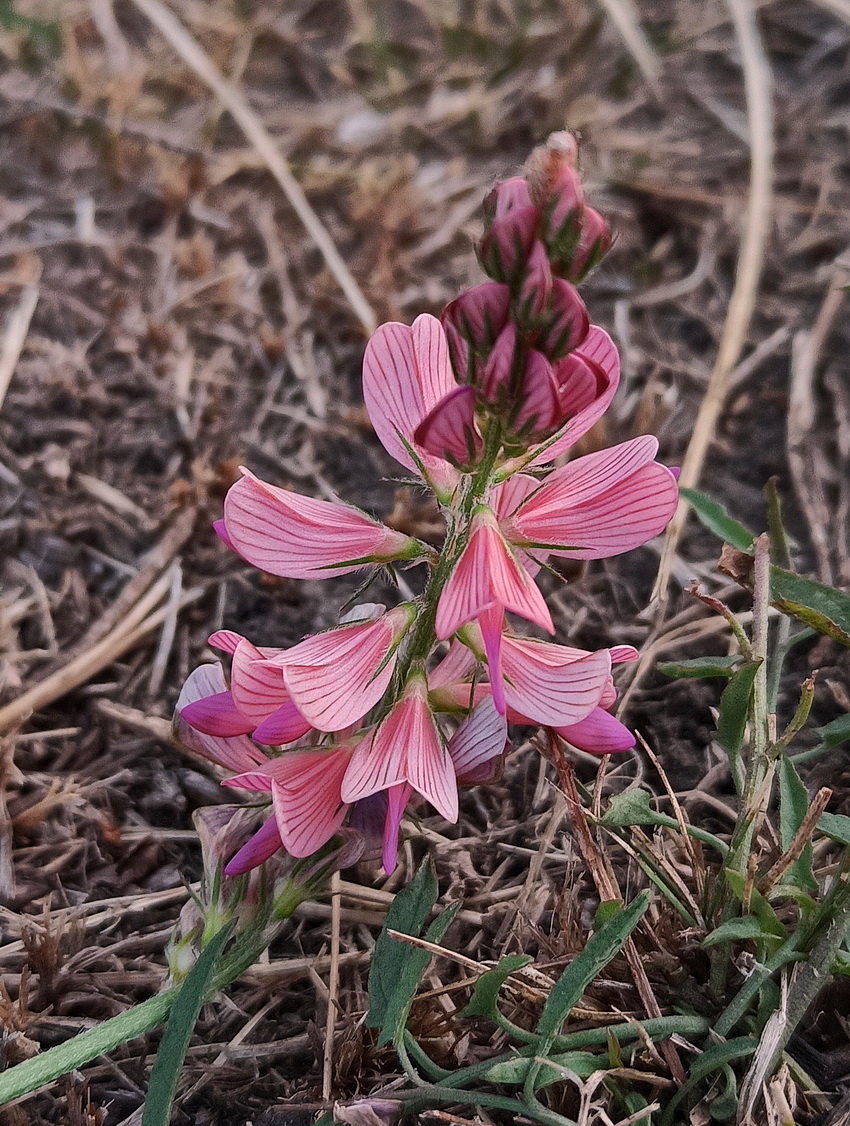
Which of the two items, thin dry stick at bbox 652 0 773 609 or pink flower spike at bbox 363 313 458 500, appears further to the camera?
thin dry stick at bbox 652 0 773 609

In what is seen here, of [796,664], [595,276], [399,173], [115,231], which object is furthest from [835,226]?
[115,231]

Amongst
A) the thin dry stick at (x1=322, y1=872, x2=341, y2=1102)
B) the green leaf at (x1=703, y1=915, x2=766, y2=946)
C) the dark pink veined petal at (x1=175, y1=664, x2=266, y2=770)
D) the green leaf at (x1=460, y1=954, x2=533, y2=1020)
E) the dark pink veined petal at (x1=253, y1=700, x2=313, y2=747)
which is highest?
the dark pink veined petal at (x1=253, y1=700, x2=313, y2=747)

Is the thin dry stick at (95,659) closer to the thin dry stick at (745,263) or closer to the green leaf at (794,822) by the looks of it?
the thin dry stick at (745,263)

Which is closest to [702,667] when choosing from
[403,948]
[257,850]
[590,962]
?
[590,962]

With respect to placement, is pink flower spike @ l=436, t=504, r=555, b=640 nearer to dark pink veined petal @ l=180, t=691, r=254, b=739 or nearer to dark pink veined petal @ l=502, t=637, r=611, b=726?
dark pink veined petal @ l=502, t=637, r=611, b=726

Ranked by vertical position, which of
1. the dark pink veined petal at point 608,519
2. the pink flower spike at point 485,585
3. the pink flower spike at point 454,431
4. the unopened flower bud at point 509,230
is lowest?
the pink flower spike at point 485,585

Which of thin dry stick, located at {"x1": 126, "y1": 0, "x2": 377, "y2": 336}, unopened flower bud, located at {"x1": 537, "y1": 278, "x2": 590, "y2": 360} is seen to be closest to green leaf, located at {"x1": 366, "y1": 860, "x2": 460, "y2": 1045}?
unopened flower bud, located at {"x1": 537, "y1": 278, "x2": 590, "y2": 360}

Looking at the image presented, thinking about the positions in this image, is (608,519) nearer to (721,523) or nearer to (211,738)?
(721,523)

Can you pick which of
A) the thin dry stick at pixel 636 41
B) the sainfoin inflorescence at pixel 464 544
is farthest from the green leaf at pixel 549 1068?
the thin dry stick at pixel 636 41
